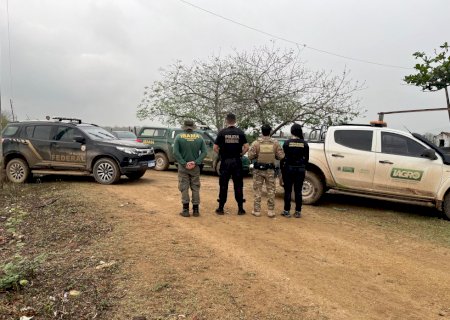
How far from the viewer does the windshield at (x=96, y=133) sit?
10.1 meters

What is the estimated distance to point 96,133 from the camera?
10398mm

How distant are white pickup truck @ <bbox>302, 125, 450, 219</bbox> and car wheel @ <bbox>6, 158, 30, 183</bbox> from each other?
7.79 meters

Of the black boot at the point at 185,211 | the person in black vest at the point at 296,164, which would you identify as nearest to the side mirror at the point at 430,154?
the person in black vest at the point at 296,164

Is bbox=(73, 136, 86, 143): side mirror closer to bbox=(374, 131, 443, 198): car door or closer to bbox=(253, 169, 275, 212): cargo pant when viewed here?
bbox=(253, 169, 275, 212): cargo pant

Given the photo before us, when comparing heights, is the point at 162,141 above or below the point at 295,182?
above

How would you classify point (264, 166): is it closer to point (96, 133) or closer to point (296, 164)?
point (296, 164)

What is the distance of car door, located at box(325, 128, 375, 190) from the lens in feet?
25.5

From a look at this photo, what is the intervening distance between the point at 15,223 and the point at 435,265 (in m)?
6.96

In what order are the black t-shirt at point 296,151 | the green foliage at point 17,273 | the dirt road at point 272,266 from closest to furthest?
the dirt road at point 272,266, the green foliage at point 17,273, the black t-shirt at point 296,151

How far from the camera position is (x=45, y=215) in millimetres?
6934

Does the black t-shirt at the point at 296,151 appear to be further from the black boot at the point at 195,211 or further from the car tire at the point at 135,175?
the car tire at the point at 135,175

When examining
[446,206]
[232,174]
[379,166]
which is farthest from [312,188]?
[446,206]

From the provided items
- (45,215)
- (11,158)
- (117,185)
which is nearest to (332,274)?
(45,215)

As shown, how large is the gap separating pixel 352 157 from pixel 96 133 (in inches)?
276
